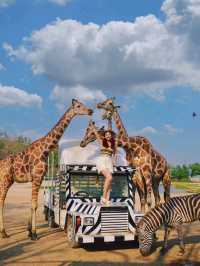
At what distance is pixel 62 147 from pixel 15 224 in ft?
14.6

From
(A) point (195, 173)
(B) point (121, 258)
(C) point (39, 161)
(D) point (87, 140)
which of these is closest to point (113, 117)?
(D) point (87, 140)

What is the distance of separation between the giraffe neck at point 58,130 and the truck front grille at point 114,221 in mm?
4015

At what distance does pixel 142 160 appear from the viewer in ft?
46.9

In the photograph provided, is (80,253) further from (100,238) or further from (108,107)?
(108,107)

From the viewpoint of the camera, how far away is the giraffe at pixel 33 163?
13.9m

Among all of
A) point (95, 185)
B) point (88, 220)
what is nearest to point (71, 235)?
point (88, 220)

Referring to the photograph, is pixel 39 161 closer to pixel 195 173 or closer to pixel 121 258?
pixel 121 258

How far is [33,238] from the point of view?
13273 millimetres

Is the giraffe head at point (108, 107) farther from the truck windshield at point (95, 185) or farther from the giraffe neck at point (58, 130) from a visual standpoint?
the truck windshield at point (95, 185)

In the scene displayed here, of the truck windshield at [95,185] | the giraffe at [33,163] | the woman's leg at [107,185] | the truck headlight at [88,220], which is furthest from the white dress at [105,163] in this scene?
the giraffe at [33,163]

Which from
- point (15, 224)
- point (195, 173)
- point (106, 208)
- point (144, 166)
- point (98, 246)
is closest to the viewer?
point (106, 208)

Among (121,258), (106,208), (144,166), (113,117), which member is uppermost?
(113,117)

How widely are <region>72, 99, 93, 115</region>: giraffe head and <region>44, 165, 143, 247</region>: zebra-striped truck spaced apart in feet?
6.93

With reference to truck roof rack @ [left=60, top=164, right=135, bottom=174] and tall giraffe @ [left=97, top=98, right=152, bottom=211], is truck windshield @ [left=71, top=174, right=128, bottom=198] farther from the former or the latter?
tall giraffe @ [left=97, top=98, right=152, bottom=211]
